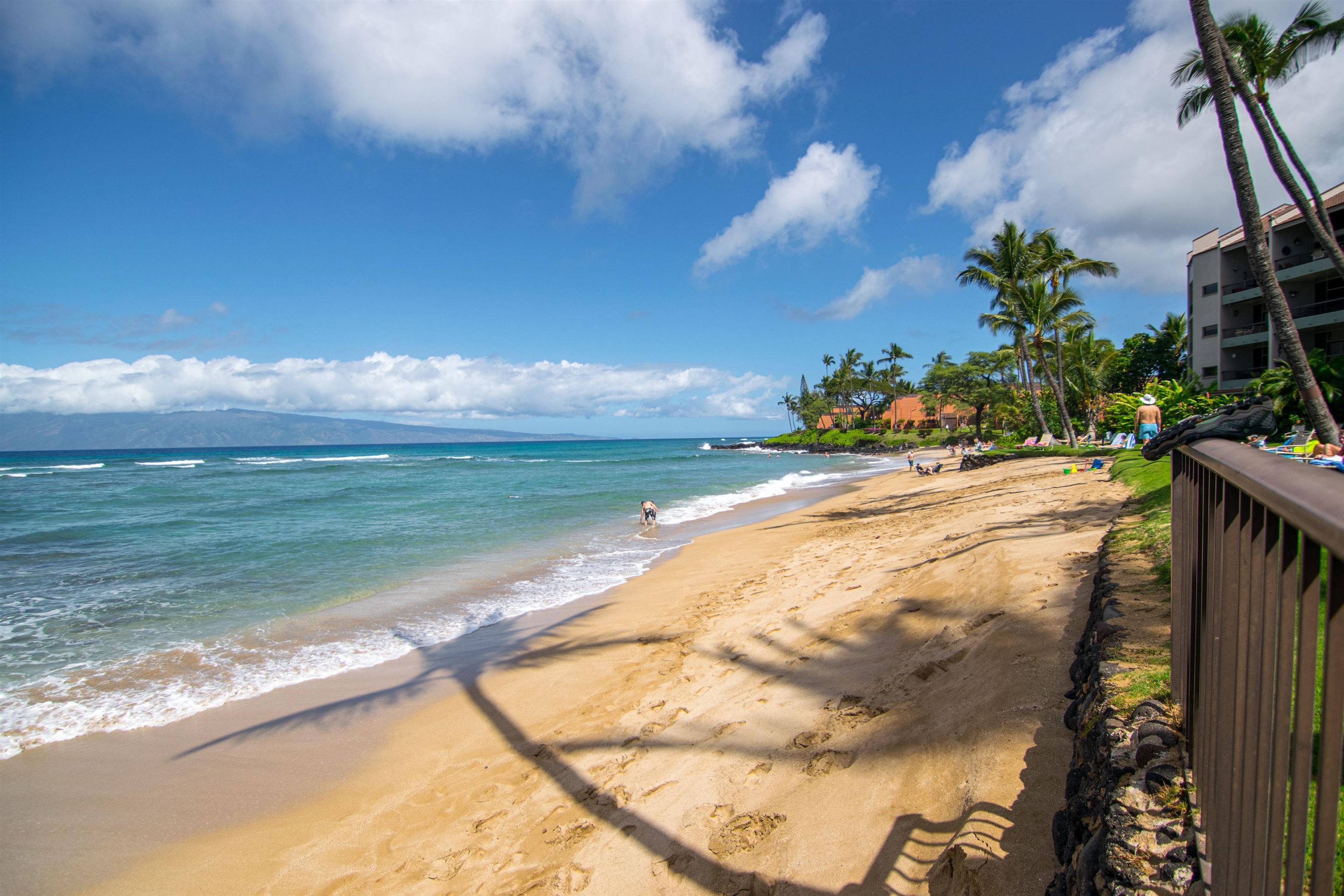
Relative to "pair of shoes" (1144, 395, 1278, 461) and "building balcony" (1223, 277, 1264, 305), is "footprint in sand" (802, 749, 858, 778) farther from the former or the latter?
"building balcony" (1223, 277, 1264, 305)

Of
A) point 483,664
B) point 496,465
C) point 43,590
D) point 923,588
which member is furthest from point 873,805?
point 496,465

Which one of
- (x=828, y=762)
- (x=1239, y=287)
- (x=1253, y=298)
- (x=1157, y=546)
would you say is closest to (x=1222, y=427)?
(x=1157, y=546)

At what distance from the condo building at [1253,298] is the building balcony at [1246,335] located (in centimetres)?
3

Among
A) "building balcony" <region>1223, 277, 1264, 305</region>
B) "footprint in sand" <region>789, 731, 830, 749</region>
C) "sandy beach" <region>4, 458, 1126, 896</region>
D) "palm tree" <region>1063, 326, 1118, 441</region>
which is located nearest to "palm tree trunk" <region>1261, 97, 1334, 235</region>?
"sandy beach" <region>4, 458, 1126, 896</region>

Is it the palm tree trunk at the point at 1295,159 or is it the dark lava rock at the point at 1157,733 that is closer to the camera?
the dark lava rock at the point at 1157,733

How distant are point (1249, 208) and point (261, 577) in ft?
56.0

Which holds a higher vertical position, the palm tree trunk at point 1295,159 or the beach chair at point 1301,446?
the palm tree trunk at point 1295,159

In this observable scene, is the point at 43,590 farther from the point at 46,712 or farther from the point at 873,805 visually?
the point at 873,805

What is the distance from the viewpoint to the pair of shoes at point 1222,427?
3002 mm

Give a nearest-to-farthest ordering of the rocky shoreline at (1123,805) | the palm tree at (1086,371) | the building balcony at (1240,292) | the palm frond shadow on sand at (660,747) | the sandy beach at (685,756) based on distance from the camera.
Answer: the rocky shoreline at (1123,805) < the palm frond shadow on sand at (660,747) < the sandy beach at (685,756) < the building balcony at (1240,292) < the palm tree at (1086,371)

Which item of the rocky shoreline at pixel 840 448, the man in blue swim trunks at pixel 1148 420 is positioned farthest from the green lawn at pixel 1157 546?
the rocky shoreline at pixel 840 448

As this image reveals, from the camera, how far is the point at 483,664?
787 centimetres

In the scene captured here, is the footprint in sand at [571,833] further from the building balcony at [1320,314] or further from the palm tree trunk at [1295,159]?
the building balcony at [1320,314]

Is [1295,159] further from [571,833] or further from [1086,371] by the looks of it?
[1086,371]
